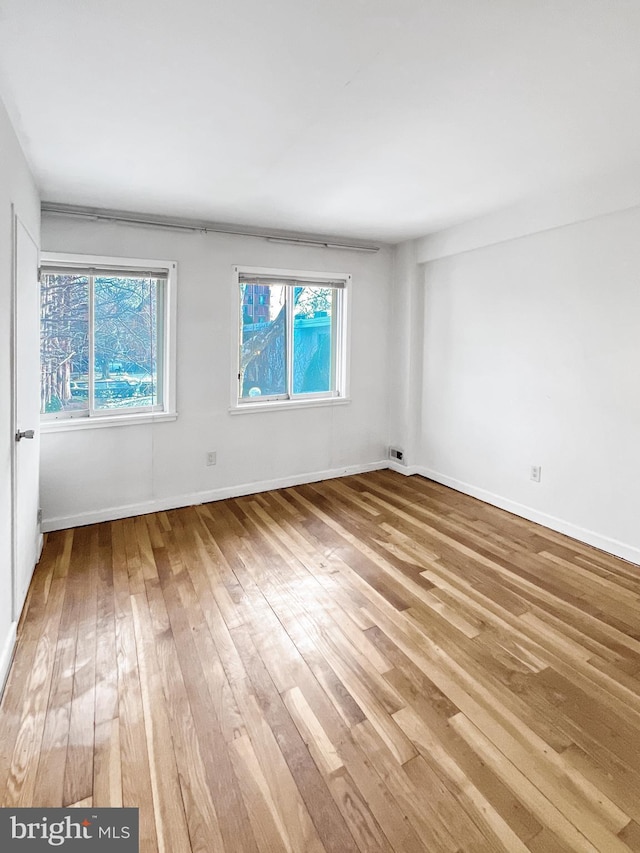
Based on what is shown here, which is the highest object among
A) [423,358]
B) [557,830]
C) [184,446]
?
[423,358]

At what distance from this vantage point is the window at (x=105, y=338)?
3.42 meters

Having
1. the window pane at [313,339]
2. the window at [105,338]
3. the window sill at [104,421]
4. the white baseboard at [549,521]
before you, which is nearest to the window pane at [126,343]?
the window at [105,338]

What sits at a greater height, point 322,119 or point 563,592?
point 322,119

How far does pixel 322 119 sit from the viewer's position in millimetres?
2131

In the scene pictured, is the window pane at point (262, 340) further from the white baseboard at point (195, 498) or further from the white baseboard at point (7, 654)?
the white baseboard at point (7, 654)

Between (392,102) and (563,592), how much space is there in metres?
2.69

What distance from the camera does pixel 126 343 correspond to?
3.71 metres

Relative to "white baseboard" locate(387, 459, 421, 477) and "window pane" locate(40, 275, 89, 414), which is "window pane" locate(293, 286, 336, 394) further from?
"window pane" locate(40, 275, 89, 414)

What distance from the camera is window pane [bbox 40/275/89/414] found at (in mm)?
3389

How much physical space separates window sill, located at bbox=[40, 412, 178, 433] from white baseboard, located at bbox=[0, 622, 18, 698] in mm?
1628

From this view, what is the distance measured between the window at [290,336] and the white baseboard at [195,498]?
2.55 ft

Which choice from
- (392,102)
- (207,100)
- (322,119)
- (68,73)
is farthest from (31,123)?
(392,102)

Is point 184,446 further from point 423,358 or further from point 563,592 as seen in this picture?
point 563,592

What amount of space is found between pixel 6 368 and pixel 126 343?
5.64 ft
